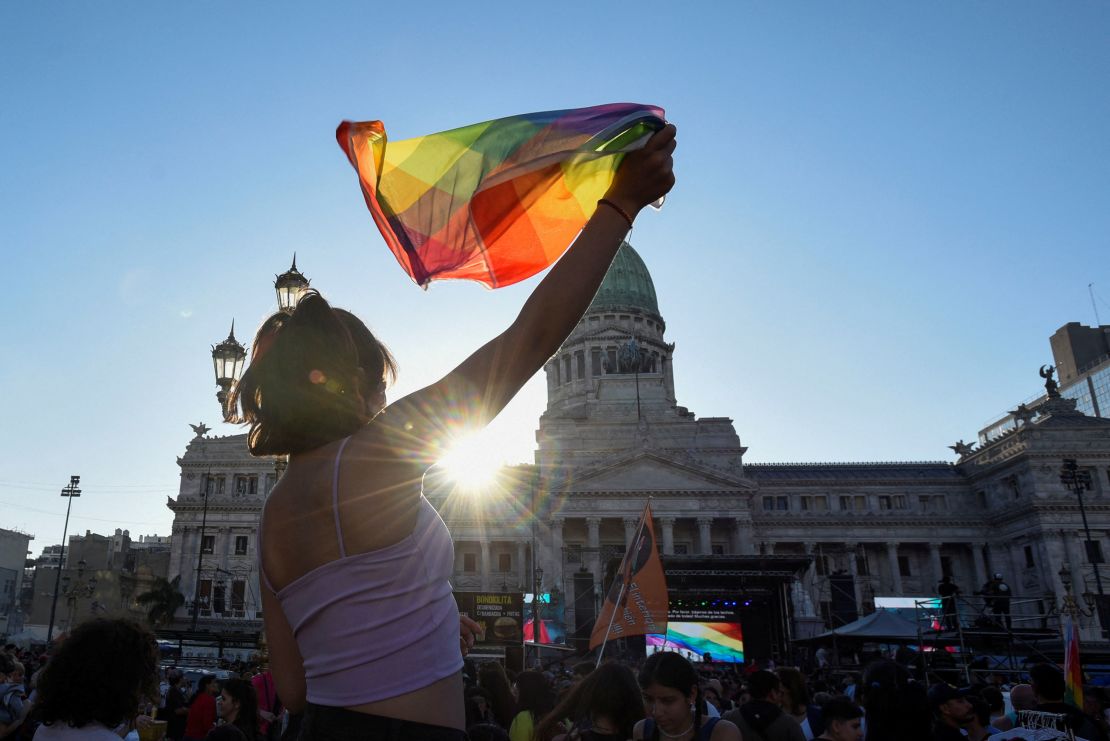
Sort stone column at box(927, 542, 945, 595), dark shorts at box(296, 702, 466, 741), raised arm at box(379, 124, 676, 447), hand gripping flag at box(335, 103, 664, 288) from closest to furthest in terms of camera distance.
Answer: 1. dark shorts at box(296, 702, 466, 741)
2. raised arm at box(379, 124, 676, 447)
3. hand gripping flag at box(335, 103, 664, 288)
4. stone column at box(927, 542, 945, 595)

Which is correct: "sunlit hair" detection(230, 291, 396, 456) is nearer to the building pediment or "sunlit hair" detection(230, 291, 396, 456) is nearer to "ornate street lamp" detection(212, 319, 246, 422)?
"ornate street lamp" detection(212, 319, 246, 422)

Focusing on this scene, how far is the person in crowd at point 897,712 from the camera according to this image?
6.22 metres

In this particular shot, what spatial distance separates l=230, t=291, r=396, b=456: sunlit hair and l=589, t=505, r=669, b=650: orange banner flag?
40.8ft

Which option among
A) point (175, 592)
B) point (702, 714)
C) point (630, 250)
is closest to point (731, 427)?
point (630, 250)

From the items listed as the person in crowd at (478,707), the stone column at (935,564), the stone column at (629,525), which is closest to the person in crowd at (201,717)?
the person in crowd at (478,707)

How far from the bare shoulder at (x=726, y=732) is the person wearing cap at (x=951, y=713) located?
3.03 m

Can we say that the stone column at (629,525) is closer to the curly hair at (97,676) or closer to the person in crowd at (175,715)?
the person in crowd at (175,715)

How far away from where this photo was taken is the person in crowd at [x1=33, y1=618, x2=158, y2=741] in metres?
3.37

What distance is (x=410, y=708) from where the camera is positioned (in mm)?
1816

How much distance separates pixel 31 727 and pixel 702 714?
7.05m

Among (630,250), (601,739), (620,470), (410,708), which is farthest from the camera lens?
(630,250)

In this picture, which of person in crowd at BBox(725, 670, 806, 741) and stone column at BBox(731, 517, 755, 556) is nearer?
person in crowd at BBox(725, 670, 806, 741)

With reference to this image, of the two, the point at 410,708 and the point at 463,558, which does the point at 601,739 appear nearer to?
the point at 410,708

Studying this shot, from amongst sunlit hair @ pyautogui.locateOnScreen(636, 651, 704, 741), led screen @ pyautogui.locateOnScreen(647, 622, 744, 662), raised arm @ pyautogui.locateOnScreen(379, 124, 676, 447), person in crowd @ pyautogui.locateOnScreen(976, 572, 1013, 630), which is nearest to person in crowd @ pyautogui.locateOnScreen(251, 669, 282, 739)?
sunlit hair @ pyautogui.locateOnScreen(636, 651, 704, 741)
